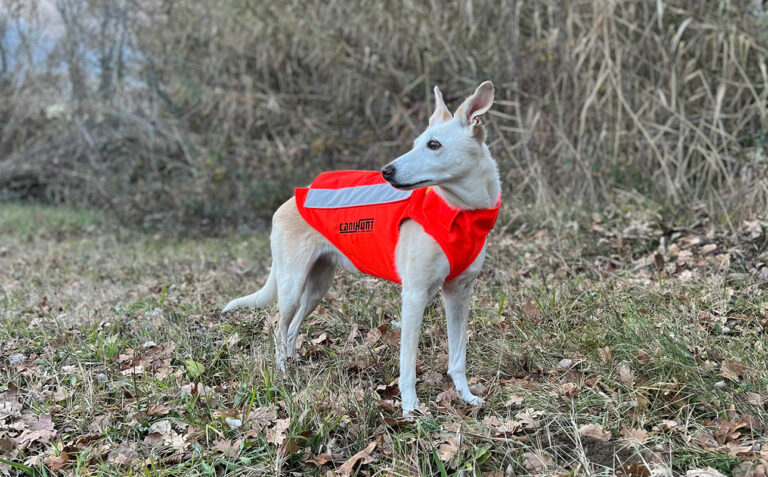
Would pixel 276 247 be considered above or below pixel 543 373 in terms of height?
above

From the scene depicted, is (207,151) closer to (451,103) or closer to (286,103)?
(286,103)

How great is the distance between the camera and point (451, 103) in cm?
820

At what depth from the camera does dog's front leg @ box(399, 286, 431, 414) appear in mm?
2986

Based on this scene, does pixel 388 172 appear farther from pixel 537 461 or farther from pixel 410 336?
pixel 537 461

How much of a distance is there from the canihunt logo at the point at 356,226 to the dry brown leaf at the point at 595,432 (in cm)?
143

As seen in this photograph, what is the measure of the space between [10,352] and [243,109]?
6.15 m

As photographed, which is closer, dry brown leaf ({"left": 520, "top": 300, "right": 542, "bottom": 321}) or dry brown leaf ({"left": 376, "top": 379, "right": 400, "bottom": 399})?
dry brown leaf ({"left": 376, "top": 379, "right": 400, "bottom": 399})

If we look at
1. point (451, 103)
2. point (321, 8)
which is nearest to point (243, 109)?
point (321, 8)

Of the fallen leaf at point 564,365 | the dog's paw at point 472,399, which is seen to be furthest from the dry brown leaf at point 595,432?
the fallen leaf at point 564,365

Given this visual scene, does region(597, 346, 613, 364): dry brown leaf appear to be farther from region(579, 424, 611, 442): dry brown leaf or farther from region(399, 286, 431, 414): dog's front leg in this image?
region(399, 286, 431, 414): dog's front leg

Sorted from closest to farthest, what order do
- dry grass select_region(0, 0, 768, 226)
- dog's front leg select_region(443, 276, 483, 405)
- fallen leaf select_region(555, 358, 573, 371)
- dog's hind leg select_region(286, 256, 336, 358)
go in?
dog's front leg select_region(443, 276, 483, 405), fallen leaf select_region(555, 358, 573, 371), dog's hind leg select_region(286, 256, 336, 358), dry grass select_region(0, 0, 768, 226)

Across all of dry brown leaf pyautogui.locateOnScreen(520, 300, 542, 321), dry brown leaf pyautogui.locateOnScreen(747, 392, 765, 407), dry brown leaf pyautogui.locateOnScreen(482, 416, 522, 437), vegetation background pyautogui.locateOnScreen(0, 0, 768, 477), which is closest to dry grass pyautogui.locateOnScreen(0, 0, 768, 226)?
vegetation background pyautogui.locateOnScreen(0, 0, 768, 477)

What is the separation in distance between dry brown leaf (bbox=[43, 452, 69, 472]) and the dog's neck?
2102mm

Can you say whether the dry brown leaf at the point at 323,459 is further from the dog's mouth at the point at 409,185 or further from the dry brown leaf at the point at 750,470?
the dry brown leaf at the point at 750,470
